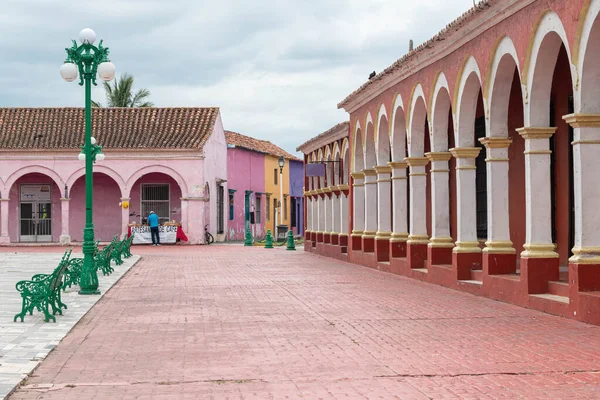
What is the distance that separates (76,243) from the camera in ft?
141

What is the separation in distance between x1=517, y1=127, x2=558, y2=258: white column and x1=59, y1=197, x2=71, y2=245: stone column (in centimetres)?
3201

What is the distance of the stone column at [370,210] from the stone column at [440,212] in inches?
245

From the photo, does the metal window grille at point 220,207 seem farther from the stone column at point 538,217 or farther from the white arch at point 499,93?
the stone column at point 538,217

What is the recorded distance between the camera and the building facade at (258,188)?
52562mm

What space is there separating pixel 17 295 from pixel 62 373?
26.5 feet

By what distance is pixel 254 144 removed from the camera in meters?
58.6

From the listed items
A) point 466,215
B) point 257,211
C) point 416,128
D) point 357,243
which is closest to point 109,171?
point 257,211

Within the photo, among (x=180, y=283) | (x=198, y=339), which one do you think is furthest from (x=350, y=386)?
(x=180, y=283)

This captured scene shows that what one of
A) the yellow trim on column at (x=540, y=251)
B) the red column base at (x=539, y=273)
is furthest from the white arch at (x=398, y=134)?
the red column base at (x=539, y=273)

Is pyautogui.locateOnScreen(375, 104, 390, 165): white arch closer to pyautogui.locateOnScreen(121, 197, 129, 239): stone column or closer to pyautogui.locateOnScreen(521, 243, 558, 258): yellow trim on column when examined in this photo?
pyautogui.locateOnScreen(521, 243, 558, 258): yellow trim on column

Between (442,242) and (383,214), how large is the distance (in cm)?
484

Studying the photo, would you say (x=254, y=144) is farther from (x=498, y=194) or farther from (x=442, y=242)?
(x=498, y=194)

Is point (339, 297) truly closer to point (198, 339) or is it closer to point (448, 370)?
point (198, 339)

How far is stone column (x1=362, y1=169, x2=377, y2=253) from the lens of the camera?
24.5m
